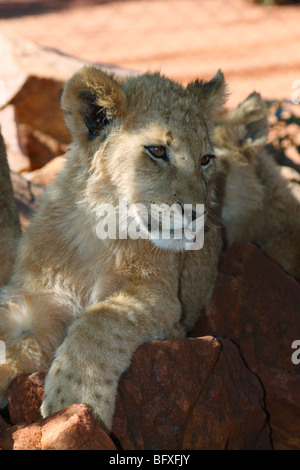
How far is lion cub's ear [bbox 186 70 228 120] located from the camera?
4309 millimetres

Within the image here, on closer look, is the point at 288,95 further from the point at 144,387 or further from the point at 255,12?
the point at 144,387

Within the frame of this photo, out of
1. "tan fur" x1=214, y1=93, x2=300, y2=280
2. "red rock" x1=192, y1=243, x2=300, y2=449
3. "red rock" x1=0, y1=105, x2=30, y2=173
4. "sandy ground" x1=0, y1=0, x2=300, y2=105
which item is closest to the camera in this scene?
"red rock" x1=192, y1=243, x2=300, y2=449

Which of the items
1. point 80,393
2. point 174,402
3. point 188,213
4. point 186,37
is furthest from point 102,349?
point 186,37

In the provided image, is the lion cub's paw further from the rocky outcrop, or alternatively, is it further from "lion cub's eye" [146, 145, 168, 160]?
"lion cub's eye" [146, 145, 168, 160]

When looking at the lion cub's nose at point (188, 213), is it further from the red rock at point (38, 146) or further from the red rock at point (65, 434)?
the red rock at point (38, 146)

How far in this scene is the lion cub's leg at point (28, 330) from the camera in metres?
3.86

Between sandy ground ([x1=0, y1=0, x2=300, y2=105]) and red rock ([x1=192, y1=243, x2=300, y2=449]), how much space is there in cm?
846

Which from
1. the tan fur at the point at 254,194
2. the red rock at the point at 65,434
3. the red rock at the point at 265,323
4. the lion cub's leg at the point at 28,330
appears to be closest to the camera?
the red rock at the point at 65,434

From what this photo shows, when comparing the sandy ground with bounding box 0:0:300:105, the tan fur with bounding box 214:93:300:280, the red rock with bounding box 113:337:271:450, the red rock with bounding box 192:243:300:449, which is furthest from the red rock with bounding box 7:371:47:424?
the sandy ground with bounding box 0:0:300:105

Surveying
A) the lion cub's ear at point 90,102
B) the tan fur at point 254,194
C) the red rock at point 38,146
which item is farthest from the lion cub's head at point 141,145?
the red rock at point 38,146

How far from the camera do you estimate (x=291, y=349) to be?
473cm

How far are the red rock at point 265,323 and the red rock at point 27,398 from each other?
1.48m

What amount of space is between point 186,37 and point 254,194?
1277 cm

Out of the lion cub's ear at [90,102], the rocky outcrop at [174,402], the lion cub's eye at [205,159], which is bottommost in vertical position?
the rocky outcrop at [174,402]
